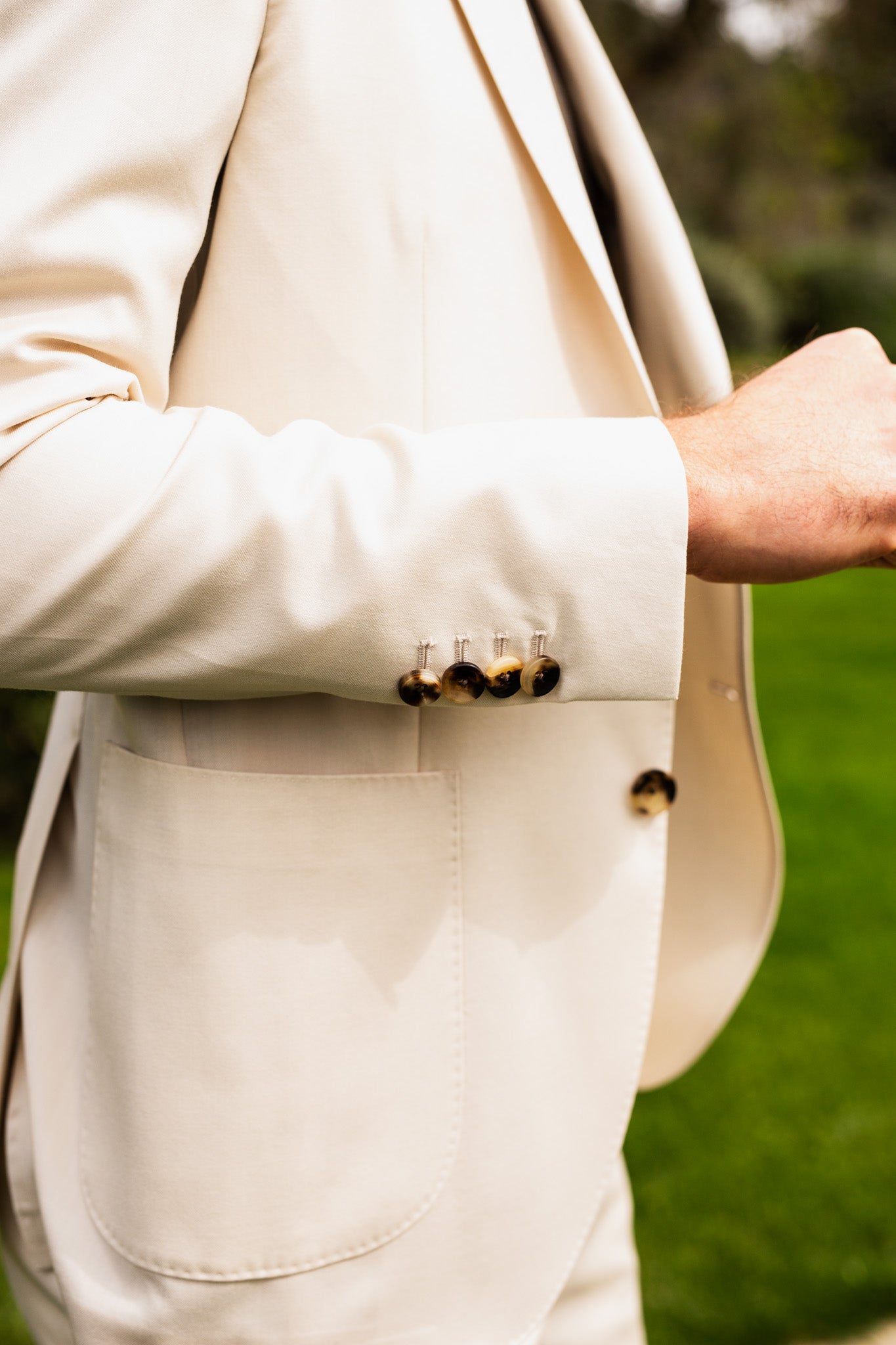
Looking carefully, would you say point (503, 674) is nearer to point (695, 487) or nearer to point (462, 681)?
point (462, 681)

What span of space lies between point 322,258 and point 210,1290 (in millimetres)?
936

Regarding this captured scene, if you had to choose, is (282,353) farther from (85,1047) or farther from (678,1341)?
(678,1341)

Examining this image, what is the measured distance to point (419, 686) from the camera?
3.12 ft

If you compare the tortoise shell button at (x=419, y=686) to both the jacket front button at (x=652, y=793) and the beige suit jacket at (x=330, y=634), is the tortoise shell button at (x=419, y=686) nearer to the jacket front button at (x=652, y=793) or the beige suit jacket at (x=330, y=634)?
the beige suit jacket at (x=330, y=634)

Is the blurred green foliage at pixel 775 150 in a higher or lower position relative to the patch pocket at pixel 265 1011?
higher

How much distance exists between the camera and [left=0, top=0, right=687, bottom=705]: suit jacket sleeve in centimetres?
88

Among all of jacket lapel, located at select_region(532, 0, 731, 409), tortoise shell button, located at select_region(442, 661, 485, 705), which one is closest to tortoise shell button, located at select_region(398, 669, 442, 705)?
tortoise shell button, located at select_region(442, 661, 485, 705)

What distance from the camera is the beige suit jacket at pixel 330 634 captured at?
35.6 inches

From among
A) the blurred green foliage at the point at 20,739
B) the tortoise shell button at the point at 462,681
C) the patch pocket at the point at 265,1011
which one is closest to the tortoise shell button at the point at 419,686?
the tortoise shell button at the point at 462,681

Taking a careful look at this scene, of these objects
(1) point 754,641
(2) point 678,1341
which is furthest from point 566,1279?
(1) point 754,641

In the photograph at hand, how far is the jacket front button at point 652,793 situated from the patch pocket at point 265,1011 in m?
0.24

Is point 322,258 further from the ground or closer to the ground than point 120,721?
further from the ground

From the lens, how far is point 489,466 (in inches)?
36.8

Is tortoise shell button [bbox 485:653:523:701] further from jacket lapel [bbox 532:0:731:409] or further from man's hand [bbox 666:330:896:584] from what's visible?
jacket lapel [bbox 532:0:731:409]
